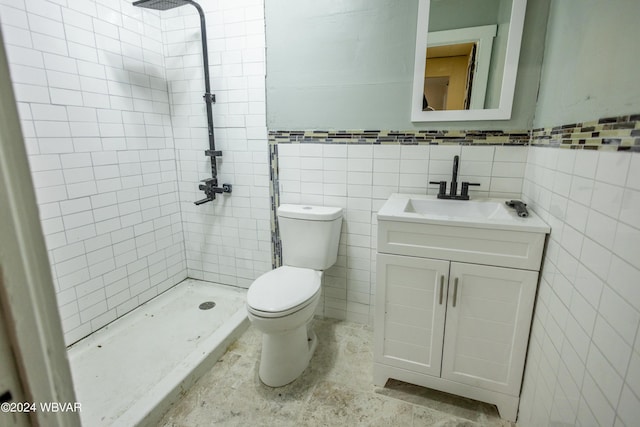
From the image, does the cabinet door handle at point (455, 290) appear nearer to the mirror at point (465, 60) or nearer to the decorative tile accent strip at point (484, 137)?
the decorative tile accent strip at point (484, 137)

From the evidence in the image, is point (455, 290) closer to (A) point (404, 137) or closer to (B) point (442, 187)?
(B) point (442, 187)

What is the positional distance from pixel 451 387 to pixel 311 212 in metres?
1.07

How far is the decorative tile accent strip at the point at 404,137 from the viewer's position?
1.54 m

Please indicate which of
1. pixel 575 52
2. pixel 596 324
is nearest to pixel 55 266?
pixel 596 324

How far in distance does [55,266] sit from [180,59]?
4.74 ft

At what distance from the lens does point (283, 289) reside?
5.02ft

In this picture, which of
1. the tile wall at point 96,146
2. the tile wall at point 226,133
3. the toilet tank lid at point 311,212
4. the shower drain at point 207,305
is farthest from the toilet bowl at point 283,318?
the tile wall at point 96,146

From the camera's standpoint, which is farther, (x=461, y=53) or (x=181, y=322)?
(x=181, y=322)

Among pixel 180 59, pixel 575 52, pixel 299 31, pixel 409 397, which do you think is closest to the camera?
pixel 575 52

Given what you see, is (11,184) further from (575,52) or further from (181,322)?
(181,322)

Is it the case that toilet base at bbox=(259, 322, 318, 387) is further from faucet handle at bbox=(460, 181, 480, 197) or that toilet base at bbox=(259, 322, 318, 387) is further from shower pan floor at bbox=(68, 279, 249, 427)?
faucet handle at bbox=(460, 181, 480, 197)

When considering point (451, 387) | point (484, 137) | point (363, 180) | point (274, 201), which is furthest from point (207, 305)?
point (484, 137)

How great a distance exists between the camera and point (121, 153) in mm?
1910

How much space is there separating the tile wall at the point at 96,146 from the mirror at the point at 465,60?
1.68 meters
